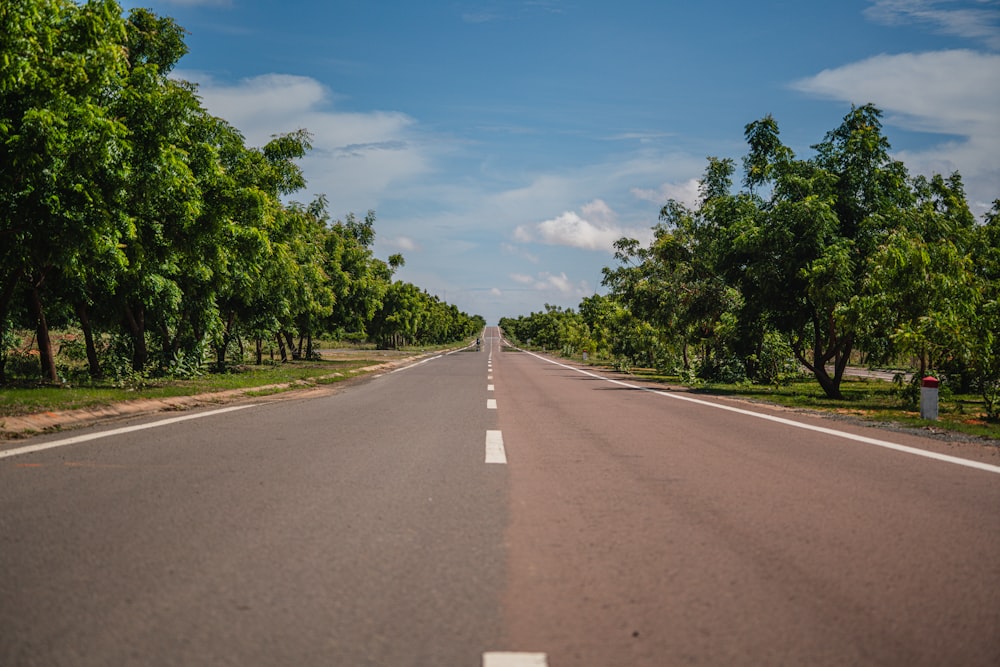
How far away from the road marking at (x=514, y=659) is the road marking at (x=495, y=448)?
14.5 feet

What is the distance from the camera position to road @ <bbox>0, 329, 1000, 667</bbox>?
2.84m

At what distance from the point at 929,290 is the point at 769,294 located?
210 inches

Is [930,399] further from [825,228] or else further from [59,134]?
[59,134]

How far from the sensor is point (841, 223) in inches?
782

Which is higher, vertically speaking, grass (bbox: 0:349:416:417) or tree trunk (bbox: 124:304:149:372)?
tree trunk (bbox: 124:304:149:372)

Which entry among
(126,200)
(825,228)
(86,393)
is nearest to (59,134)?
(126,200)

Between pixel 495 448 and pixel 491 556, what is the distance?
13.6 ft

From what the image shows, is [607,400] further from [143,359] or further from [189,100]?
[143,359]

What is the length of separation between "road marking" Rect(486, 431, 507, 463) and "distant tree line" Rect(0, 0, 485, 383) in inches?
300

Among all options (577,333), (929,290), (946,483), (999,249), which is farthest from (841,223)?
(577,333)

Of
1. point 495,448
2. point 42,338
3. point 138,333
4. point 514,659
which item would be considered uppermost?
point 138,333

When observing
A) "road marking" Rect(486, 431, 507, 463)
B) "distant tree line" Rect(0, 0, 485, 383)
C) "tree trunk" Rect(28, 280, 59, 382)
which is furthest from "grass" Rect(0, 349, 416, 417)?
"road marking" Rect(486, 431, 507, 463)

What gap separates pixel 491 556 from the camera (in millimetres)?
3943

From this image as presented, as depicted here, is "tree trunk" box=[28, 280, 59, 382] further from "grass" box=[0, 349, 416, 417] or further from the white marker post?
the white marker post
